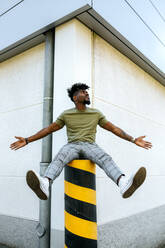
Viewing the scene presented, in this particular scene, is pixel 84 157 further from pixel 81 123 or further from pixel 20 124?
pixel 20 124

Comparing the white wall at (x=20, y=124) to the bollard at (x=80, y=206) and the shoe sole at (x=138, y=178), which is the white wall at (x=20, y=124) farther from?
the shoe sole at (x=138, y=178)

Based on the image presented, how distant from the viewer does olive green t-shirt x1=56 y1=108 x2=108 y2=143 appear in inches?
103

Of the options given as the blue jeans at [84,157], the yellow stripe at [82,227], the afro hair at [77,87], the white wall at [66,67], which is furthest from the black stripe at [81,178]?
the afro hair at [77,87]

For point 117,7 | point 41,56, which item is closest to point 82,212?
point 41,56

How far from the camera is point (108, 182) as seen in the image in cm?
369

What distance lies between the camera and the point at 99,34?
12.9 ft

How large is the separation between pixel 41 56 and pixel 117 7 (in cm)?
153

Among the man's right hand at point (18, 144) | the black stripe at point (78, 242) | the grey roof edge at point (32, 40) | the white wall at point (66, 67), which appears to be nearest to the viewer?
the black stripe at point (78, 242)

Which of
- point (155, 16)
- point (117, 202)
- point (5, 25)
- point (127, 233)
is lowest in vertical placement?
point (127, 233)

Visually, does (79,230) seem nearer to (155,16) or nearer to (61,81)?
(61,81)

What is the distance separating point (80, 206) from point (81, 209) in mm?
31

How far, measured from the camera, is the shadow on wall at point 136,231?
3463mm

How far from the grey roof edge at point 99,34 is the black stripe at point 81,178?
7.45 feet

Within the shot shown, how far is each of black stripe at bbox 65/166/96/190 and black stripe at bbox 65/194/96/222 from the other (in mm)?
175
